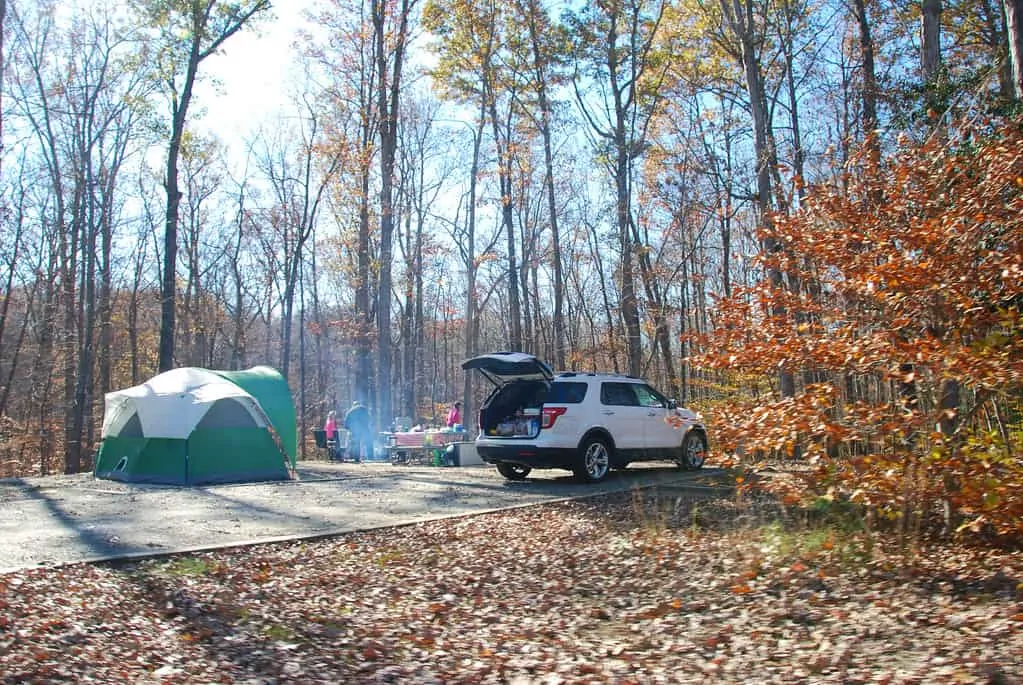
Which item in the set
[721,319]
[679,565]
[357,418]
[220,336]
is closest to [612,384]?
[721,319]

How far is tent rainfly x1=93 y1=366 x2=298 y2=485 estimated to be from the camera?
13633mm

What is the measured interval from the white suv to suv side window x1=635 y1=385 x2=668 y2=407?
0.02m

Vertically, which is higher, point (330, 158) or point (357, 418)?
point (330, 158)

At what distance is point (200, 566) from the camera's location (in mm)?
7004

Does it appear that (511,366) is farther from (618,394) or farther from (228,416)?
(228,416)

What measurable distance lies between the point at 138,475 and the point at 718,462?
10838 millimetres

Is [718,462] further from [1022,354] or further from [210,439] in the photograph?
[210,439]

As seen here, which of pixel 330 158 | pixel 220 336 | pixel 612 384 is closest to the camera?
pixel 612 384

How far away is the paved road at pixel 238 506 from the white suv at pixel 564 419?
45 centimetres

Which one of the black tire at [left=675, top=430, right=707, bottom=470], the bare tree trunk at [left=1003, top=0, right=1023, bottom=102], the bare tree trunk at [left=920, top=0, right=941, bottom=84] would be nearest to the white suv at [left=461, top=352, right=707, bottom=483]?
the black tire at [left=675, top=430, right=707, bottom=470]

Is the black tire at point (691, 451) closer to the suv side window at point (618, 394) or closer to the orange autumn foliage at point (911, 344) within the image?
the suv side window at point (618, 394)

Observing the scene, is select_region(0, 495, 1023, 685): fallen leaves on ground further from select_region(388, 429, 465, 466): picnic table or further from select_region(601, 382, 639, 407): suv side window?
select_region(388, 429, 465, 466): picnic table

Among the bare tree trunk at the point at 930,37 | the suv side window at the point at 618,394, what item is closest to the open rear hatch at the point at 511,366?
the suv side window at the point at 618,394

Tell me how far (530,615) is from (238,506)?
6142 mm
